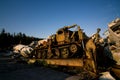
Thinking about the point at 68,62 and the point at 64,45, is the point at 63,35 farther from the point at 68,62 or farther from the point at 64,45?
the point at 68,62


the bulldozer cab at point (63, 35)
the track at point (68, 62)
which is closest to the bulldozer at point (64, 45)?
the bulldozer cab at point (63, 35)

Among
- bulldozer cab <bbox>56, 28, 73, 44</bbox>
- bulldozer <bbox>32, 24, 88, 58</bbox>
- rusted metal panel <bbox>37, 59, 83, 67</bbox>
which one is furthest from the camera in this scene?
bulldozer cab <bbox>56, 28, 73, 44</bbox>

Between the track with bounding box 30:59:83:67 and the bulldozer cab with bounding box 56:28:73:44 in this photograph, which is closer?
the track with bounding box 30:59:83:67

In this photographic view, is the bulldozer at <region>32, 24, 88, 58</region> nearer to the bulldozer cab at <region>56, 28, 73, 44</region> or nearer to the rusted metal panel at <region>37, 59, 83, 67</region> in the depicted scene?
the bulldozer cab at <region>56, 28, 73, 44</region>

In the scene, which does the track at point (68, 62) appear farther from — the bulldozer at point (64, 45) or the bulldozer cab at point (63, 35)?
the bulldozer cab at point (63, 35)

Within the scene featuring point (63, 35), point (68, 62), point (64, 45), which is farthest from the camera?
point (63, 35)

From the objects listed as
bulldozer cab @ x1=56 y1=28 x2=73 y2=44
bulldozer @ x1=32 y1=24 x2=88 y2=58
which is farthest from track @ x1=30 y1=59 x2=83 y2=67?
bulldozer cab @ x1=56 y1=28 x2=73 y2=44

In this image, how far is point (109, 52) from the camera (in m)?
9.62

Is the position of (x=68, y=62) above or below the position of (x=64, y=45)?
below

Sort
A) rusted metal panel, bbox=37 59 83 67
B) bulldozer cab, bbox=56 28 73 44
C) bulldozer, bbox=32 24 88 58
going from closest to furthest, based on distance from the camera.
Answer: rusted metal panel, bbox=37 59 83 67, bulldozer, bbox=32 24 88 58, bulldozer cab, bbox=56 28 73 44

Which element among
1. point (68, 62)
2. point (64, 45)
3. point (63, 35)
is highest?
point (63, 35)

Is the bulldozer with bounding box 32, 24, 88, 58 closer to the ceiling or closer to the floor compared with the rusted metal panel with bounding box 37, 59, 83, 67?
closer to the ceiling

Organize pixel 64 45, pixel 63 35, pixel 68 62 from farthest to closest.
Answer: pixel 63 35
pixel 64 45
pixel 68 62

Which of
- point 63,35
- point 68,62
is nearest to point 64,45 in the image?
point 63,35
